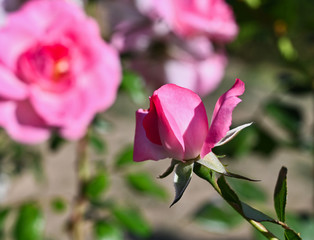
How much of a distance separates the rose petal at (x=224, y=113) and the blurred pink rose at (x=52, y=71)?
0.33m

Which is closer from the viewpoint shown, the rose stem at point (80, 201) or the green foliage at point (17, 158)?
the rose stem at point (80, 201)

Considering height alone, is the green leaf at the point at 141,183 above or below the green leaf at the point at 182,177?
below

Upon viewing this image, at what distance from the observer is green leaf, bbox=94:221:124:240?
0.67 meters

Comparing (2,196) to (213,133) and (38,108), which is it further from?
(213,133)

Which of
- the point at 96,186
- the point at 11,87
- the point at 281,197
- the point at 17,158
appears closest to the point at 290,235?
the point at 281,197

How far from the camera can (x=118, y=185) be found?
2410 mm

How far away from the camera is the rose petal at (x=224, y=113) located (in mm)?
203

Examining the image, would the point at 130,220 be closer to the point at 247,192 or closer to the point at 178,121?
the point at 247,192

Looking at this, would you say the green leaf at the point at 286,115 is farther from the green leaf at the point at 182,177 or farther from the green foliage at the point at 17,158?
the green leaf at the point at 182,177

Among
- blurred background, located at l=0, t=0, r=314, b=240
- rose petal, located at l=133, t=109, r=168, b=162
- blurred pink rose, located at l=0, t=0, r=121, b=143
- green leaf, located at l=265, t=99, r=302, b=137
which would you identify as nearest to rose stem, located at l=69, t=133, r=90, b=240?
blurred background, located at l=0, t=0, r=314, b=240

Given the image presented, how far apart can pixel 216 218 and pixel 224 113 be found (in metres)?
0.48

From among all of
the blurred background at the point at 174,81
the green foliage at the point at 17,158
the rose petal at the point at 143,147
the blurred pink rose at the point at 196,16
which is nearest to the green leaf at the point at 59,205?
the blurred background at the point at 174,81

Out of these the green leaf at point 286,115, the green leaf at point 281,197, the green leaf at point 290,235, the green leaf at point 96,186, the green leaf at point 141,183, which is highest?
the green leaf at point 281,197

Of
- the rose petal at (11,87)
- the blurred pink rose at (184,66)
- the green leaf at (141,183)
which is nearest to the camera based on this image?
the rose petal at (11,87)
